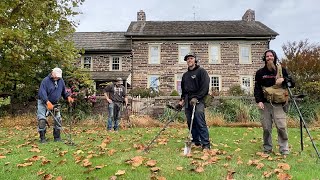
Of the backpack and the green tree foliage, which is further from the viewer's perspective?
the green tree foliage

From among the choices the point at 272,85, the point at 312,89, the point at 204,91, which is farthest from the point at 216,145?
the point at 312,89

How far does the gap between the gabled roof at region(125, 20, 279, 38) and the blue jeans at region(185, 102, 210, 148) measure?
2262 centimetres

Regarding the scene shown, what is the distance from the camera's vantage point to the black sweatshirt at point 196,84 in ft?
23.9

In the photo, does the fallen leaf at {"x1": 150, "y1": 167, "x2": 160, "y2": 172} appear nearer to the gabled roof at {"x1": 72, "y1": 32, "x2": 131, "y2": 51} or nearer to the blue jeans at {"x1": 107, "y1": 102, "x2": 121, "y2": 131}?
the blue jeans at {"x1": 107, "y1": 102, "x2": 121, "y2": 131}

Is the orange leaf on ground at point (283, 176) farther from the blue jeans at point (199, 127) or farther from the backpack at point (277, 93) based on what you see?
the blue jeans at point (199, 127)

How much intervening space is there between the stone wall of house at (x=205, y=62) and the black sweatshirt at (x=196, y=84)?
73.2ft

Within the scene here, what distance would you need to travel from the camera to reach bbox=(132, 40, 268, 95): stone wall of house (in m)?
29.9

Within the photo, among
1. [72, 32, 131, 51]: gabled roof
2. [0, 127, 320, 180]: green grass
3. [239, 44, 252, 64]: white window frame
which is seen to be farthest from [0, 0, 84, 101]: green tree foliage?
[239, 44, 252, 64]: white window frame

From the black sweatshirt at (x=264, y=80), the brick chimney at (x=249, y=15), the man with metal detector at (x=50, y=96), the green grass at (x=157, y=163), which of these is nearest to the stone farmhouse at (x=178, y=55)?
the brick chimney at (x=249, y=15)

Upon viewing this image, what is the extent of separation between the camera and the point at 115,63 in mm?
30234

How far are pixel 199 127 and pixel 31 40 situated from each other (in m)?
9.88

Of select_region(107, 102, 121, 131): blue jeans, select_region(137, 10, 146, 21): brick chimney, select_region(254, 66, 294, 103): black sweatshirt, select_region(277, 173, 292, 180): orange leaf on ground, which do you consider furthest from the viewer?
select_region(137, 10, 146, 21): brick chimney

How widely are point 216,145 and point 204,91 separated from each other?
4.27 feet

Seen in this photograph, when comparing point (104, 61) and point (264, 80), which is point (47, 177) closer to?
point (264, 80)
